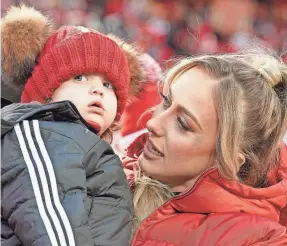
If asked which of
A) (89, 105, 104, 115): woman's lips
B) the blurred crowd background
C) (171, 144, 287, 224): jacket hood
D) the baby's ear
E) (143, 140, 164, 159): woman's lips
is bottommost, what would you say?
the blurred crowd background

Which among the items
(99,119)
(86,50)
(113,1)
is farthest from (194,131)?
(113,1)

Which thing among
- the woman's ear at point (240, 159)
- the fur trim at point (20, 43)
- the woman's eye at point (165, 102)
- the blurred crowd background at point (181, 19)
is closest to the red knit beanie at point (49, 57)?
→ the fur trim at point (20, 43)

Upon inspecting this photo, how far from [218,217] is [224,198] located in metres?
0.04

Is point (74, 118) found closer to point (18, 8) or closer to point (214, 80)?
point (214, 80)

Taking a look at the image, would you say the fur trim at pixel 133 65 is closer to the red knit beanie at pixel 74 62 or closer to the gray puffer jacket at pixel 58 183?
the red knit beanie at pixel 74 62

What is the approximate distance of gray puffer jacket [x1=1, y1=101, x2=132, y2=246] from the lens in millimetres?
910

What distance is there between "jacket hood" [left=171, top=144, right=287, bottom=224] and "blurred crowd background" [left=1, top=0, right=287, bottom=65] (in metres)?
2.91

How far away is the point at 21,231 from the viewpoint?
2.96ft

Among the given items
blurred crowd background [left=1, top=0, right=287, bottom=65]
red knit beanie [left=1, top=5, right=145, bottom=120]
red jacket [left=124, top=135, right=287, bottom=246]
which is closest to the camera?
red jacket [left=124, top=135, right=287, bottom=246]

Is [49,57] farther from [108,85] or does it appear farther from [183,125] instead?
[183,125]

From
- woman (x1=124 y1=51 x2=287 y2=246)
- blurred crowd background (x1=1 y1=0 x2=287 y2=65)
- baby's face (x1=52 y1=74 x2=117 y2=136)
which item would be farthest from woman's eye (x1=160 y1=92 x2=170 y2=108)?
blurred crowd background (x1=1 y1=0 x2=287 y2=65)

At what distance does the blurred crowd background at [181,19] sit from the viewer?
4.20m

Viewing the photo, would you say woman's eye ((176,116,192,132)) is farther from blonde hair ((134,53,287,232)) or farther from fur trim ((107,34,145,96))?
fur trim ((107,34,145,96))

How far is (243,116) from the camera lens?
45.8 inches
